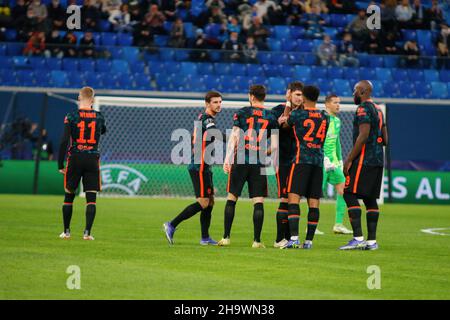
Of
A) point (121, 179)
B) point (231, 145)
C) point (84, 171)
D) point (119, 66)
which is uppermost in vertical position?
point (119, 66)

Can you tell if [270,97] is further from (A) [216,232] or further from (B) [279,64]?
(A) [216,232]

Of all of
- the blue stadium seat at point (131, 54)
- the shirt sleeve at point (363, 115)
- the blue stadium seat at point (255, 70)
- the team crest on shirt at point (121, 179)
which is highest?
the blue stadium seat at point (131, 54)

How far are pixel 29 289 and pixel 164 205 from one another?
47.6ft

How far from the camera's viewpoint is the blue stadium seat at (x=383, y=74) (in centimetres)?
2811

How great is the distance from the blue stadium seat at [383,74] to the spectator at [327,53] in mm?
1327

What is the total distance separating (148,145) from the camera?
26250 millimetres

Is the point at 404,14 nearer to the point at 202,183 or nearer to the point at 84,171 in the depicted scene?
the point at 202,183

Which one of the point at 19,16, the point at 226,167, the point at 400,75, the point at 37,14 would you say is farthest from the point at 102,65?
the point at 226,167

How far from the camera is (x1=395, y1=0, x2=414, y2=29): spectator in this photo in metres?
30.2

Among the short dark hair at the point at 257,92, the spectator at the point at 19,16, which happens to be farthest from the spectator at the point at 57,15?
the short dark hair at the point at 257,92

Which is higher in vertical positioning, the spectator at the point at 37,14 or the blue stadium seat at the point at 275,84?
the spectator at the point at 37,14

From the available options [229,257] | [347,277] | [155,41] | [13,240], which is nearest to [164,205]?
[155,41]

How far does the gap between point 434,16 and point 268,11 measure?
542 centimetres

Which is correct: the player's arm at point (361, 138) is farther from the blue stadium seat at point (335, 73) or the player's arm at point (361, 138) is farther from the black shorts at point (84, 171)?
the blue stadium seat at point (335, 73)
